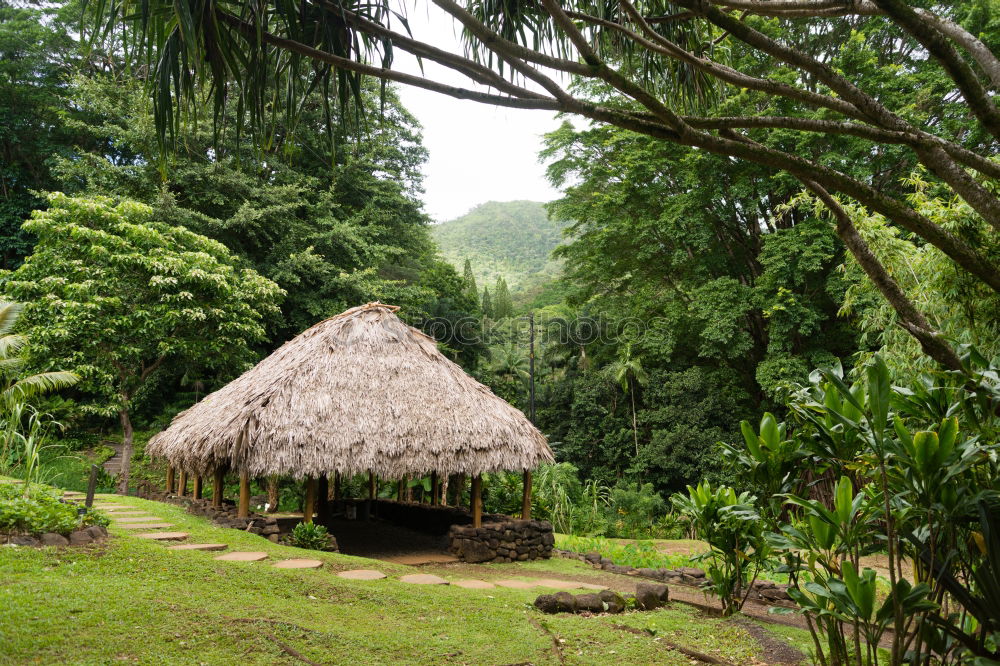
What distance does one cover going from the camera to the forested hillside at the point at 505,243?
38781 mm

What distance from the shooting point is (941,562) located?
2650 millimetres

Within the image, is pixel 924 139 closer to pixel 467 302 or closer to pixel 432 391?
pixel 432 391

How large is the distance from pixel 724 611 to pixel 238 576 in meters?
3.86

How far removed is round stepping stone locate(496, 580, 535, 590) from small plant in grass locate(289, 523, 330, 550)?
7.23 ft

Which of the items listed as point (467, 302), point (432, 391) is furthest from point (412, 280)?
point (432, 391)

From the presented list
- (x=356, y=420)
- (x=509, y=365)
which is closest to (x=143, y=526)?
(x=356, y=420)

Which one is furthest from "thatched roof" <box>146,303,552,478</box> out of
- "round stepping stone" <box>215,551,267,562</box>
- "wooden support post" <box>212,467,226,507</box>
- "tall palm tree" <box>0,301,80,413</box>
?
"tall palm tree" <box>0,301,80,413</box>

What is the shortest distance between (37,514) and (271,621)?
2.68m

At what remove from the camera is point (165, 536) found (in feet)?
21.1

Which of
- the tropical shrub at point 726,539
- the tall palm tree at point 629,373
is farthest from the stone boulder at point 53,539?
the tall palm tree at point 629,373

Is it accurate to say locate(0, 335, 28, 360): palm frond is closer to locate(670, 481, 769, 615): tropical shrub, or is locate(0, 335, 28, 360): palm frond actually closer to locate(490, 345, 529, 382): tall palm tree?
locate(670, 481, 769, 615): tropical shrub

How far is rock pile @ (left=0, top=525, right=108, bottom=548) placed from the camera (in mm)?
4891

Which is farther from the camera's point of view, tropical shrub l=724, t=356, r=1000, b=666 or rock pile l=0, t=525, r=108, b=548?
rock pile l=0, t=525, r=108, b=548

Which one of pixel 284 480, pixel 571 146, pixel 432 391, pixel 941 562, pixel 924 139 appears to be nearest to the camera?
pixel 924 139
